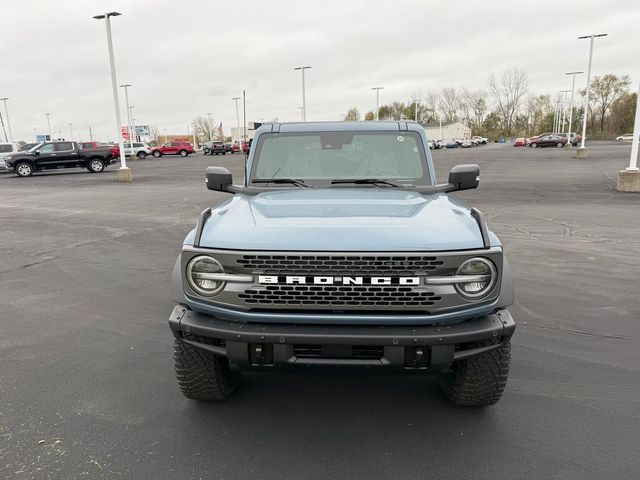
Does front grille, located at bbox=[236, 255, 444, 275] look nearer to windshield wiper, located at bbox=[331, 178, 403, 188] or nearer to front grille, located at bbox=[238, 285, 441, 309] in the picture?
front grille, located at bbox=[238, 285, 441, 309]

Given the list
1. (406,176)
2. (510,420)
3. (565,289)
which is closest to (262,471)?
(510,420)

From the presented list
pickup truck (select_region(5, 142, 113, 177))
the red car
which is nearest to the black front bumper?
pickup truck (select_region(5, 142, 113, 177))

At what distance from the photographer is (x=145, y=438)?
2.99 metres

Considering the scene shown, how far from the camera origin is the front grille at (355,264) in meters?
2.60

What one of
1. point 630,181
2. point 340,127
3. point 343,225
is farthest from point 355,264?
point 630,181

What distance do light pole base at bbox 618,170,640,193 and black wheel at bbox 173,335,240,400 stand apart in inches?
629

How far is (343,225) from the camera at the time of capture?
278 cm

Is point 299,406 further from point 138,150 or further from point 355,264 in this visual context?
point 138,150

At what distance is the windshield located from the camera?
414cm

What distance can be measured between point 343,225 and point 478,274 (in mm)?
785

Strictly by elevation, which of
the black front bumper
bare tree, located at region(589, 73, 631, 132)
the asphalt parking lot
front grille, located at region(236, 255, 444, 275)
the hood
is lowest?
the asphalt parking lot

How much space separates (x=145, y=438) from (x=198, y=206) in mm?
11139

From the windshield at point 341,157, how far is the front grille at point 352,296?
1.59 meters

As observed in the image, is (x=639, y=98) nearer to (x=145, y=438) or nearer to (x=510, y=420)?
(x=510, y=420)
